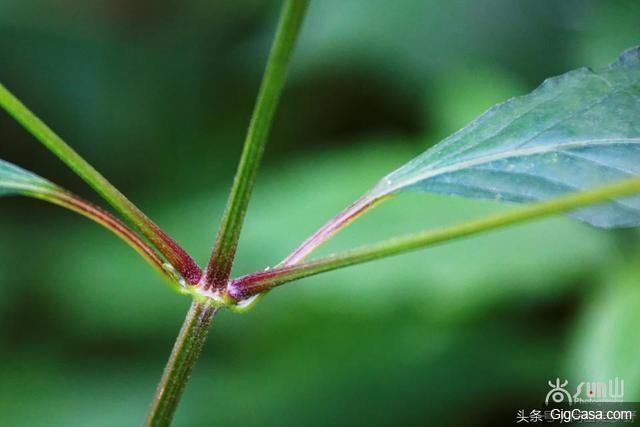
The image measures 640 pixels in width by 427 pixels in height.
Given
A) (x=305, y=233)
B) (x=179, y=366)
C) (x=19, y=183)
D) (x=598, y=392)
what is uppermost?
(x=305, y=233)

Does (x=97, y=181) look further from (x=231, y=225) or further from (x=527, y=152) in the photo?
(x=527, y=152)

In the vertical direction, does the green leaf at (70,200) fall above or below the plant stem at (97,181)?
above

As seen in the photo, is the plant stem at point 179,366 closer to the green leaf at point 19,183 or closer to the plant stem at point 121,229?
the plant stem at point 121,229

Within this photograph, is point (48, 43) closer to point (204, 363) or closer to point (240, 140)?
point (240, 140)

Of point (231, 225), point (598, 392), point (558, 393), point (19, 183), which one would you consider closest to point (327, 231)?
point (231, 225)

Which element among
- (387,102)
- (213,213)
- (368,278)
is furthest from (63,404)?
(387,102)

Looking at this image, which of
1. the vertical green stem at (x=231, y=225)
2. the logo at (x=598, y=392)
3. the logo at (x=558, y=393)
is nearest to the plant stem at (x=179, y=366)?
the vertical green stem at (x=231, y=225)

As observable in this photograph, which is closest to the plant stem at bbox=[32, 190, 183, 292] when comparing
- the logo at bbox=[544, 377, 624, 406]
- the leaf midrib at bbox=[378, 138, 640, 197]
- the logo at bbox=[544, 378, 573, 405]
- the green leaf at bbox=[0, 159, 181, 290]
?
the green leaf at bbox=[0, 159, 181, 290]
